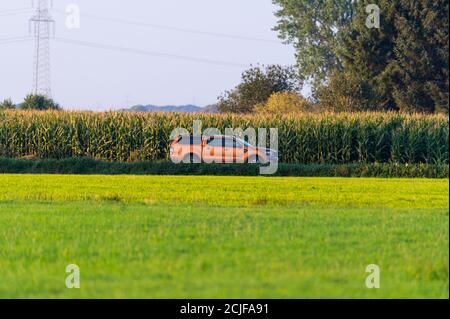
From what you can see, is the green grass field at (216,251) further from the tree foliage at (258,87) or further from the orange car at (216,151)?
the tree foliage at (258,87)

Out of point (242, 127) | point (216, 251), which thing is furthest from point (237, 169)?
point (216, 251)

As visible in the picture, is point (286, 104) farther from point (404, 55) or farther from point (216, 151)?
point (216, 151)

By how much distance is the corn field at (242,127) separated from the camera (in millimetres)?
46594

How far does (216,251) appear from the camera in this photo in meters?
12.1

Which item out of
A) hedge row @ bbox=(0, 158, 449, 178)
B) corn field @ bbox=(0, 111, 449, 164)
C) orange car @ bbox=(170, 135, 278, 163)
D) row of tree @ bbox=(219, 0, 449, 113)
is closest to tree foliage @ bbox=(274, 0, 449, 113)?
row of tree @ bbox=(219, 0, 449, 113)

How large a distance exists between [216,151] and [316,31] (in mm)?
52339

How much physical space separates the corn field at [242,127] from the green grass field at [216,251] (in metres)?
25.1

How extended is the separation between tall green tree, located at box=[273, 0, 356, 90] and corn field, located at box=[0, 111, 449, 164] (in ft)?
143

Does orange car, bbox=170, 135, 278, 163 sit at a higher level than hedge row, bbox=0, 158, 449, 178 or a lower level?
higher

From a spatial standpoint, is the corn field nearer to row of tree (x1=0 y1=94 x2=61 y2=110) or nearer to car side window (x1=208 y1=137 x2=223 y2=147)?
car side window (x1=208 y1=137 x2=223 y2=147)

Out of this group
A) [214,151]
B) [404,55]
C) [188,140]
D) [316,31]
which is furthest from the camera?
[316,31]

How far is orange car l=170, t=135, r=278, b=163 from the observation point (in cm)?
4394
